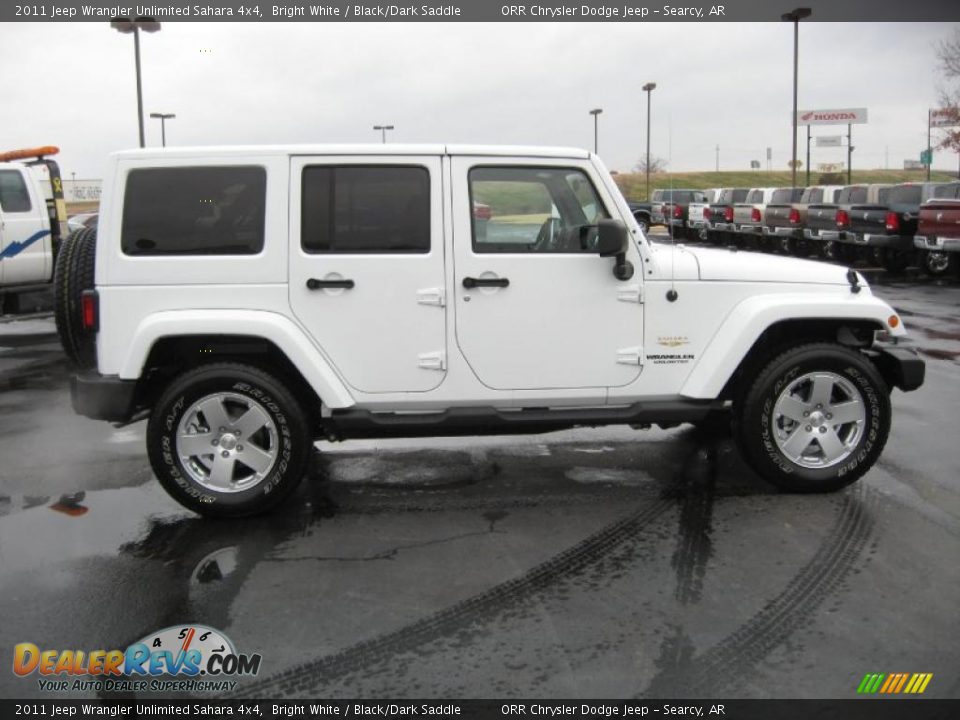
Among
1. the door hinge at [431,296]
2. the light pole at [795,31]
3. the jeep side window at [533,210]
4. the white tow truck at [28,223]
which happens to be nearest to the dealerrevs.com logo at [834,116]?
the light pole at [795,31]

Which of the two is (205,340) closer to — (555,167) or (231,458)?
(231,458)

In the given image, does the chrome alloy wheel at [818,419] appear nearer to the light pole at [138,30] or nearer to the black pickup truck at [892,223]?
the black pickup truck at [892,223]

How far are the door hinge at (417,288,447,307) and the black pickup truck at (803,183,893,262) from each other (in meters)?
17.2

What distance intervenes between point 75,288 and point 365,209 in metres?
1.63

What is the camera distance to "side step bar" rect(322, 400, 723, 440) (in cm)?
500

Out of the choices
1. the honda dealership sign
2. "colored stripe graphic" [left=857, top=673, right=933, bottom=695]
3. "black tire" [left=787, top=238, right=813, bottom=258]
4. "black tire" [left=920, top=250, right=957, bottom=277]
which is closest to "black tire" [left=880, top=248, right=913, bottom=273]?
"black tire" [left=920, top=250, right=957, bottom=277]

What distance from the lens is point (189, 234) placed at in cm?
490

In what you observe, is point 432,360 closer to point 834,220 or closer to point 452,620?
point 452,620

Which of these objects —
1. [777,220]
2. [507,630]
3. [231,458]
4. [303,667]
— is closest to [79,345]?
[231,458]

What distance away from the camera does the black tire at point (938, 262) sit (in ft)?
58.3

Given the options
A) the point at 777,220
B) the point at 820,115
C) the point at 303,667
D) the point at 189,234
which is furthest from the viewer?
the point at 820,115

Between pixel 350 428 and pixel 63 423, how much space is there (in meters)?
3.57

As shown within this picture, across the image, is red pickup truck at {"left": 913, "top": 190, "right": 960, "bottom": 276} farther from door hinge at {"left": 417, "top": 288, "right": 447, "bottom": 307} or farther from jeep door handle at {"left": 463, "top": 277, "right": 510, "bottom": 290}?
door hinge at {"left": 417, "top": 288, "right": 447, "bottom": 307}

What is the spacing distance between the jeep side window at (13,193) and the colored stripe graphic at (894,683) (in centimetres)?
1253
